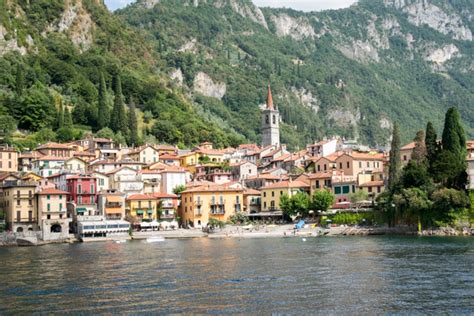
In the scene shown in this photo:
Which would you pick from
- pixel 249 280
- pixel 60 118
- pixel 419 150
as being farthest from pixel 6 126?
pixel 249 280

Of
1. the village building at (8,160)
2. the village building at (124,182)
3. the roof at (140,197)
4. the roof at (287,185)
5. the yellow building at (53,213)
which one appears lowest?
the yellow building at (53,213)

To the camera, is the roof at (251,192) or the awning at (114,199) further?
the roof at (251,192)

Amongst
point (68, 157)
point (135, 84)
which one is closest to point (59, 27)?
point (135, 84)

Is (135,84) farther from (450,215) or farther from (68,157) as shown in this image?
(450,215)

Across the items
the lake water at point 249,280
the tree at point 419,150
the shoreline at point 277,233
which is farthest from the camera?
the tree at point 419,150

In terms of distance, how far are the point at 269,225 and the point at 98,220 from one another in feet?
66.9

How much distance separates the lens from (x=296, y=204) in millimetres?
96625

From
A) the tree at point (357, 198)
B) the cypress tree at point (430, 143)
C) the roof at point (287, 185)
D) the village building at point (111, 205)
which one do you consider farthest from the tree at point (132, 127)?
the cypress tree at point (430, 143)

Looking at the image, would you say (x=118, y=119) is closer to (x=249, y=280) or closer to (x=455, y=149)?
(x=455, y=149)

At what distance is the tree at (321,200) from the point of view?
9531 centimetres

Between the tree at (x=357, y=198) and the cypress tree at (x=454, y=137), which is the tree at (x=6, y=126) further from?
the cypress tree at (x=454, y=137)

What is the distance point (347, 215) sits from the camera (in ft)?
298

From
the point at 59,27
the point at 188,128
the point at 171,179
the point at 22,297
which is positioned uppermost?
the point at 59,27

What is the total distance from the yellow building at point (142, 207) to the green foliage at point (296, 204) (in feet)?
54.1
